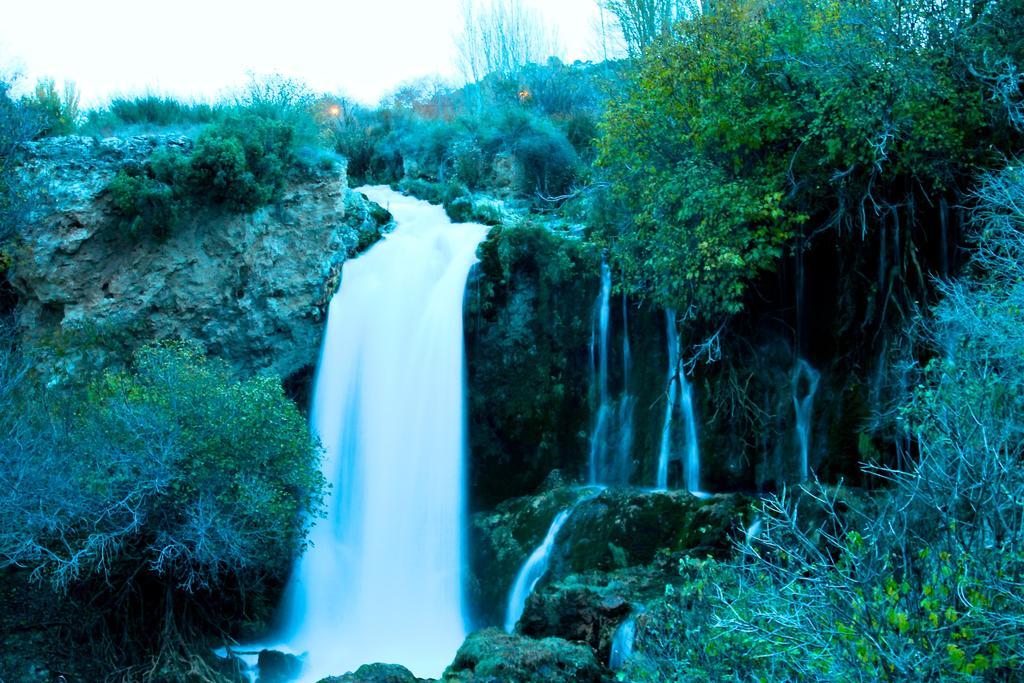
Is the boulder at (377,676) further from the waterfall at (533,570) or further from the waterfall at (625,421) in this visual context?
the waterfall at (625,421)

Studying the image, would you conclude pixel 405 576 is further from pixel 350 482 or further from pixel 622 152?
pixel 622 152

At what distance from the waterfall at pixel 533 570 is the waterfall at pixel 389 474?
103 centimetres

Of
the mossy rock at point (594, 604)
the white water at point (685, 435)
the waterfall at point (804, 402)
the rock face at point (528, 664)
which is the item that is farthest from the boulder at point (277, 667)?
the waterfall at point (804, 402)

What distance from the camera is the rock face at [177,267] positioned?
1330cm

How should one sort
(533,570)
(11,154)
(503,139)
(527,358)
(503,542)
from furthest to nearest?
(503,139), (527,358), (11,154), (503,542), (533,570)

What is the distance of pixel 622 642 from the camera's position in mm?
8141

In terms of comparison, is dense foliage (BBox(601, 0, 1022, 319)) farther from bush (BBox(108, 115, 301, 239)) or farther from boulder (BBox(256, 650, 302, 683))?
boulder (BBox(256, 650, 302, 683))

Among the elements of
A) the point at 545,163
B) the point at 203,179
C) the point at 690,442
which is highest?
the point at 545,163

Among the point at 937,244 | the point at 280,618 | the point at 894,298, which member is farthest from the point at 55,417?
the point at 937,244

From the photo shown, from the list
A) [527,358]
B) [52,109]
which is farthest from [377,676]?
[52,109]

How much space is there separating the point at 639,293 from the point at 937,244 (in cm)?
419

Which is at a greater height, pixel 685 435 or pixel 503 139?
pixel 503 139

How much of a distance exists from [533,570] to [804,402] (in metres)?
4.31

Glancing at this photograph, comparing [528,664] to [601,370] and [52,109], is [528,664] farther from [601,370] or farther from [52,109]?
[52,109]
